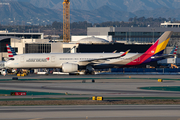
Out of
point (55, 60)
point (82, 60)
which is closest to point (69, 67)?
point (55, 60)

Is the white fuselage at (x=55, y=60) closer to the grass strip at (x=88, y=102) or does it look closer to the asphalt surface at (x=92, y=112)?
the grass strip at (x=88, y=102)

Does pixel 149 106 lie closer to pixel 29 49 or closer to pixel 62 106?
pixel 62 106

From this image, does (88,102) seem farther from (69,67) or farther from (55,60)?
(55,60)

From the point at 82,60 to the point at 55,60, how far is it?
19.8 ft

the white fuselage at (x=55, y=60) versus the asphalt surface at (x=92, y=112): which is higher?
the white fuselage at (x=55, y=60)

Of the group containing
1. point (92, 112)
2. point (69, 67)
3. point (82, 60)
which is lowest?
point (92, 112)

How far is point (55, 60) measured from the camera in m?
68.5

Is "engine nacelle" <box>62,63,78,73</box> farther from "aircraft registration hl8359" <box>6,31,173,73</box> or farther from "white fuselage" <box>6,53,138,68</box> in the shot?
"white fuselage" <box>6,53,138,68</box>

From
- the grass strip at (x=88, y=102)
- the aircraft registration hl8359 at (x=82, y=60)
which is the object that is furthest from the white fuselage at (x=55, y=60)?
the grass strip at (x=88, y=102)

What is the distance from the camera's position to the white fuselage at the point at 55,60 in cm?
6781

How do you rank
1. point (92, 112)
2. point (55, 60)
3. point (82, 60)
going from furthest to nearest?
point (82, 60) → point (55, 60) → point (92, 112)

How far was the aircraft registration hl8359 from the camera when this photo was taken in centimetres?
6775

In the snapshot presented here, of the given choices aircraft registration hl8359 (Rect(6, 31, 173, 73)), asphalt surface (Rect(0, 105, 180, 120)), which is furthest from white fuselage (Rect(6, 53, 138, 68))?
asphalt surface (Rect(0, 105, 180, 120))

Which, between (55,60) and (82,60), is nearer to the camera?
(55,60)
